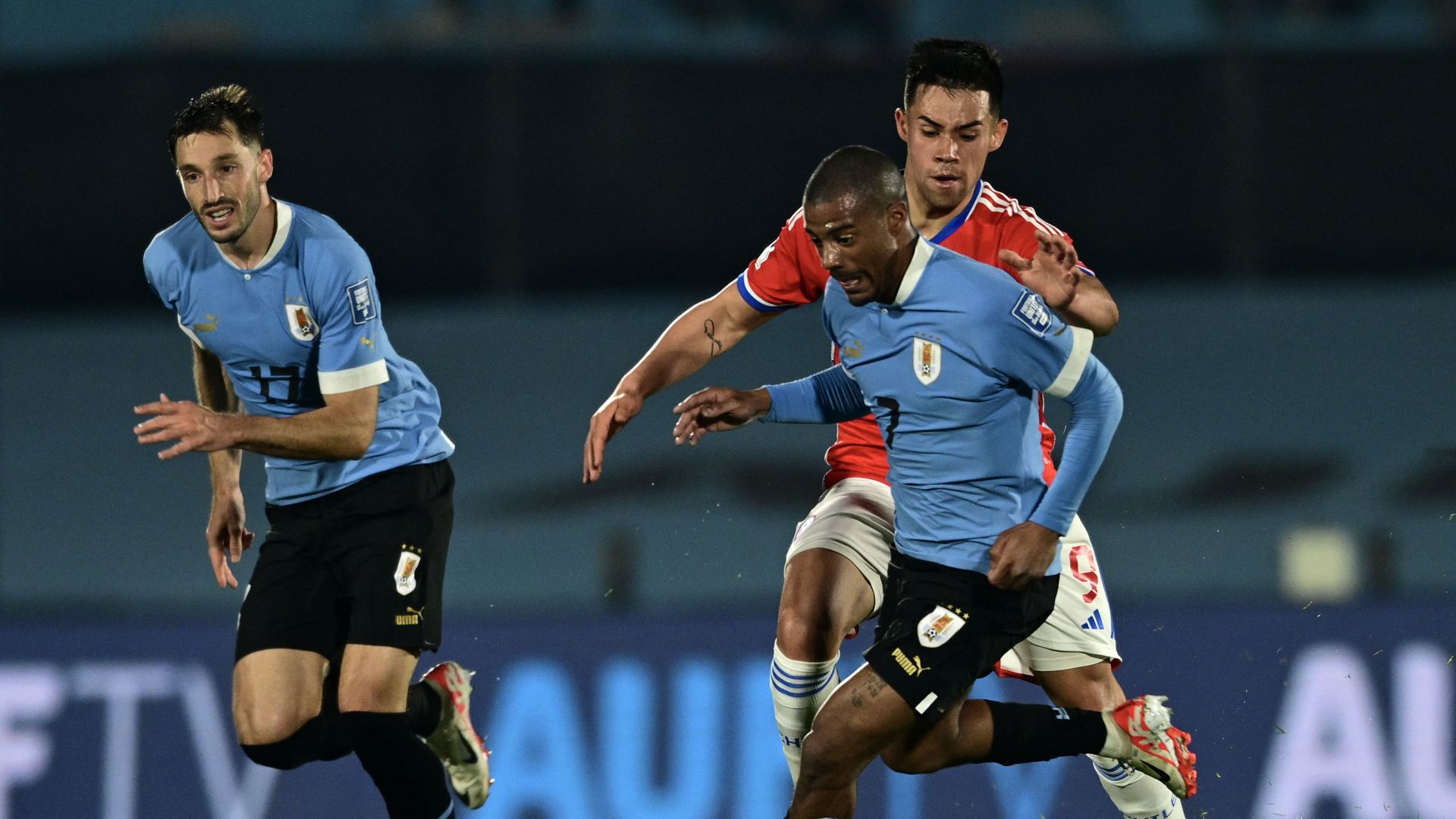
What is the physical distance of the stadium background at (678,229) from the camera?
33.0ft

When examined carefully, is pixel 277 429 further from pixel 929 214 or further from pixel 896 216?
pixel 929 214

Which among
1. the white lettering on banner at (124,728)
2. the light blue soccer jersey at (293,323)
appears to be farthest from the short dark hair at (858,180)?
the white lettering on banner at (124,728)

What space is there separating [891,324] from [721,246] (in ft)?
24.7

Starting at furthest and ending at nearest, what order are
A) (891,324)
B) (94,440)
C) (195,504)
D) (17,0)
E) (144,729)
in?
(17,0) → (94,440) → (195,504) → (144,729) → (891,324)

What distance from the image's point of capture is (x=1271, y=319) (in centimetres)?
1120

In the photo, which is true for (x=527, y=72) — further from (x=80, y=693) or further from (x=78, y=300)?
(x=80, y=693)

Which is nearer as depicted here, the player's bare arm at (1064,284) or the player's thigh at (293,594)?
the player's bare arm at (1064,284)

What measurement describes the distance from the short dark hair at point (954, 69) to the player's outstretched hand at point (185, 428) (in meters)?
1.79

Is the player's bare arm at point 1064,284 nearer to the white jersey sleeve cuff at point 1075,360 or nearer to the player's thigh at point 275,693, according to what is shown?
the white jersey sleeve cuff at point 1075,360

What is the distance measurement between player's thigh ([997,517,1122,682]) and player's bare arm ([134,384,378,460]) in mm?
1679

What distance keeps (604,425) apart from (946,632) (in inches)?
36.2

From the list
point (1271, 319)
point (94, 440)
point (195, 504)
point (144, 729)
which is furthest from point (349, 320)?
point (1271, 319)

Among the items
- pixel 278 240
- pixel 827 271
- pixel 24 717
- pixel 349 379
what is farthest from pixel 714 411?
pixel 24 717

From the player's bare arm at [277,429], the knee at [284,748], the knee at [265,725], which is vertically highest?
the player's bare arm at [277,429]
